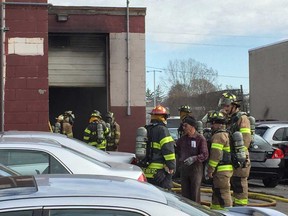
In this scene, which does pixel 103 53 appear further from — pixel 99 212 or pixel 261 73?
pixel 99 212

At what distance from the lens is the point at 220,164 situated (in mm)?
7656

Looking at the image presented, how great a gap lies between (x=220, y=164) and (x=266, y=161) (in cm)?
459

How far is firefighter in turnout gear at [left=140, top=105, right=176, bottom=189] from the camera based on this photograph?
7.46 metres

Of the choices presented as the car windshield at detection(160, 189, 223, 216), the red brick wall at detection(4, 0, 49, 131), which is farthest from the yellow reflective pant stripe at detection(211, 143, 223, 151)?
the red brick wall at detection(4, 0, 49, 131)

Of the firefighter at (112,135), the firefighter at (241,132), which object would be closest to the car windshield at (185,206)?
the firefighter at (241,132)

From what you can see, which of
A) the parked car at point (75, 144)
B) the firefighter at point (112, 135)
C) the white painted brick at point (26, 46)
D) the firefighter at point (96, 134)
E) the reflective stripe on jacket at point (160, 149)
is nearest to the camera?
the parked car at point (75, 144)

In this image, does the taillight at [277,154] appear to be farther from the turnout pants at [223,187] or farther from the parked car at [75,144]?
the parked car at [75,144]

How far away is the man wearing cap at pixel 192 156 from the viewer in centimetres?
774

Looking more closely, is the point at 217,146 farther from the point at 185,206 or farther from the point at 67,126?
the point at 67,126

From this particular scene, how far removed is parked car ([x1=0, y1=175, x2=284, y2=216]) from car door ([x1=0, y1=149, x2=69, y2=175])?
2.36 metres

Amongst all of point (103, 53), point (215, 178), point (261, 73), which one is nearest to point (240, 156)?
point (215, 178)

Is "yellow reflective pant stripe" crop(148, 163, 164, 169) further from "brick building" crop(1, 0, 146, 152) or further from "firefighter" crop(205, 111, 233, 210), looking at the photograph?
"brick building" crop(1, 0, 146, 152)

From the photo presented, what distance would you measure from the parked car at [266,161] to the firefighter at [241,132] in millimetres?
3575

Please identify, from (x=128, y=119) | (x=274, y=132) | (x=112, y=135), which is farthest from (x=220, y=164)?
(x=128, y=119)
